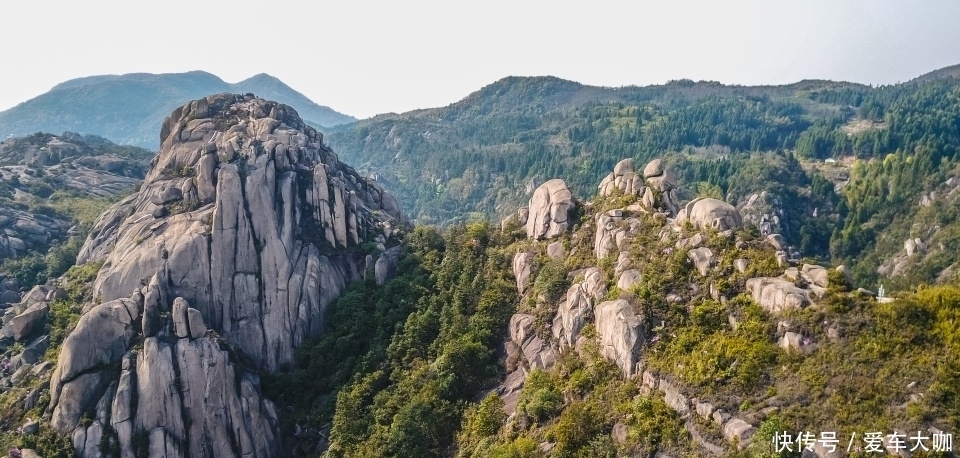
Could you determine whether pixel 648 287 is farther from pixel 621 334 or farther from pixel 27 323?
pixel 27 323

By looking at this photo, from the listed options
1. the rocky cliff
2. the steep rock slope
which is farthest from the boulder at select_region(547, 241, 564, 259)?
the steep rock slope

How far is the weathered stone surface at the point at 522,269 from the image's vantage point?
1421 inches

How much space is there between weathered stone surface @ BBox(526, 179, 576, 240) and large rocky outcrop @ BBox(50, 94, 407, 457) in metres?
12.5

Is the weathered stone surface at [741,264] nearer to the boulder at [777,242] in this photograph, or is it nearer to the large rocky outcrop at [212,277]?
the boulder at [777,242]

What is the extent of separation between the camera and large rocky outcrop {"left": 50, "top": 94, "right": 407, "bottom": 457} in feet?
110

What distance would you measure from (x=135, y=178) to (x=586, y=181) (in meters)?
89.1

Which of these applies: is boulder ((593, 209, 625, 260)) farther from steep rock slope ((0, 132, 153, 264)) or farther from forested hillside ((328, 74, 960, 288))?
forested hillside ((328, 74, 960, 288))

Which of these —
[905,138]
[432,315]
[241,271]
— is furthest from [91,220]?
[905,138]

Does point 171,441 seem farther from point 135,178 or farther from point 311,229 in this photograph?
point 135,178

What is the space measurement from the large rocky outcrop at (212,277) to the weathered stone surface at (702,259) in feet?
77.4

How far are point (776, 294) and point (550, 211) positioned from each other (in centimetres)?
1706

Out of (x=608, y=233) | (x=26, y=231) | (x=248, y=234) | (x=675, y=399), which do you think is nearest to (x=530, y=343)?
(x=608, y=233)

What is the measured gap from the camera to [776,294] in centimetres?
2384

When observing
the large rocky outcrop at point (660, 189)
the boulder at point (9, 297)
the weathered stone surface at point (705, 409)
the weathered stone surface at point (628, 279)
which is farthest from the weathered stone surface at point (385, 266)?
the boulder at point (9, 297)
